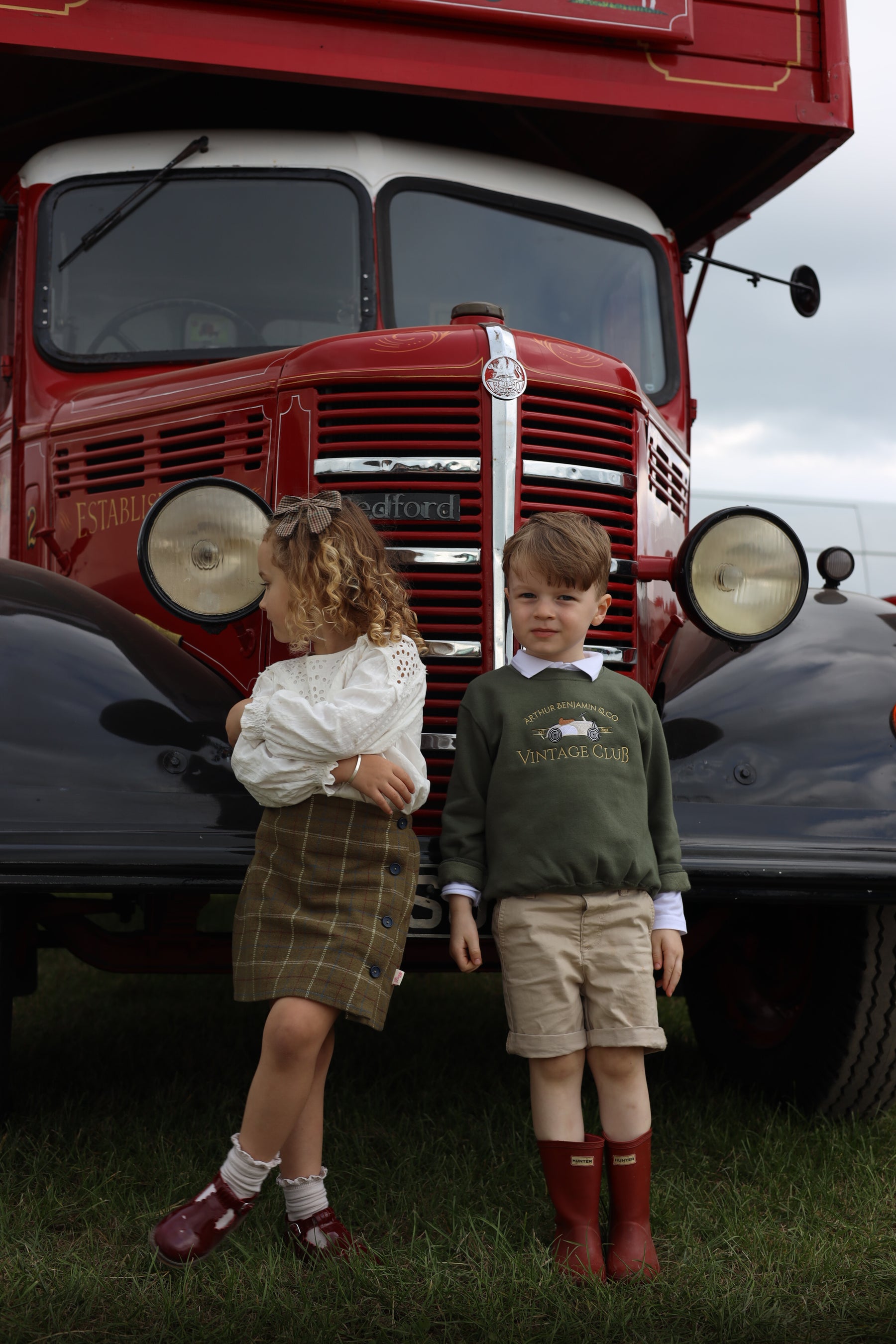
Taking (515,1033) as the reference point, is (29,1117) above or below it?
below

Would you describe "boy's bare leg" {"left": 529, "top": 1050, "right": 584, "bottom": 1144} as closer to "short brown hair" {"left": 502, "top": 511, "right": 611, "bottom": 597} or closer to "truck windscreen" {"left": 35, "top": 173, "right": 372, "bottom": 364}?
"short brown hair" {"left": 502, "top": 511, "right": 611, "bottom": 597}

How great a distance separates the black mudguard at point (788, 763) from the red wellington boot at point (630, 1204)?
49 cm

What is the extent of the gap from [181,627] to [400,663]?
35.2 inches

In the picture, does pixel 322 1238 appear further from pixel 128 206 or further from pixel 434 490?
pixel 128 206

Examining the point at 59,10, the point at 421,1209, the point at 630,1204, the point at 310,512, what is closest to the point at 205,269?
the point at 59,10

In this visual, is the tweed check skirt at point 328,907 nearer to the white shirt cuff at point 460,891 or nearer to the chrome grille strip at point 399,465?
the white shirt cuff at point 460,891

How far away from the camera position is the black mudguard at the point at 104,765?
88.4 inches

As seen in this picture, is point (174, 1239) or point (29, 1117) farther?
point (29, 1117)

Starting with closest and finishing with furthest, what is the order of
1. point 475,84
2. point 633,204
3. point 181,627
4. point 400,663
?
point 400,663 < point 181,627 < point 475,84 < point 633,204

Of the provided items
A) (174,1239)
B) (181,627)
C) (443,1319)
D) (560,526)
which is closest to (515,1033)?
(443,1319)

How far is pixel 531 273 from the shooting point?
3.73 metres

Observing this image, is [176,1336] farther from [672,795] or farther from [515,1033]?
[672,795]

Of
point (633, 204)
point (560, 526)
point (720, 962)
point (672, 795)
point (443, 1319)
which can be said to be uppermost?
point (633, 204)

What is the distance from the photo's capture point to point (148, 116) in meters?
3.83
